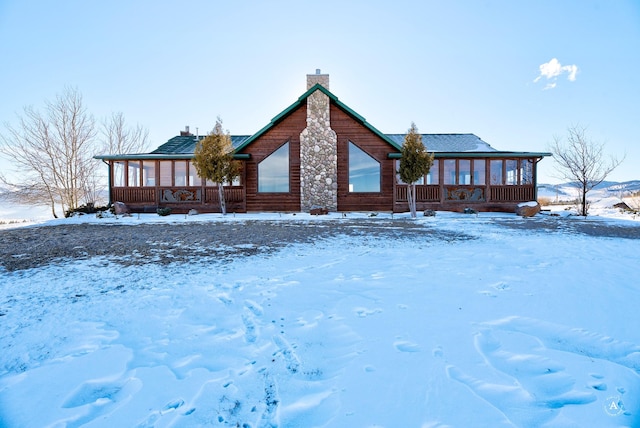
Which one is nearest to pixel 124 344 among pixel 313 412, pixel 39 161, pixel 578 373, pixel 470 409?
pixel 313 412

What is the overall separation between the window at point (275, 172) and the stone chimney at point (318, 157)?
0.88 m

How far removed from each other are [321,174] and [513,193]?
10348 mm

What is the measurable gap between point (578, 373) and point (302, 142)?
1494cm

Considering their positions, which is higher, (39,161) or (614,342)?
(39,161)

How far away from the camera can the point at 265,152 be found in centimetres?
1614

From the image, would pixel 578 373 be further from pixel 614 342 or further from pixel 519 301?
pixel 519 301

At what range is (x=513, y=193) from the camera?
55.1 ft

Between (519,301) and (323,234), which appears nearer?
(519,301)

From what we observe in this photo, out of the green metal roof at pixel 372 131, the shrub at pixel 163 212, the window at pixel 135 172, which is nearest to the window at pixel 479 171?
the green metal roof at pixel 372 131

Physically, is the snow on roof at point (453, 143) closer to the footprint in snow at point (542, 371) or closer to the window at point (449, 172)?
the window at point (449, 172)
